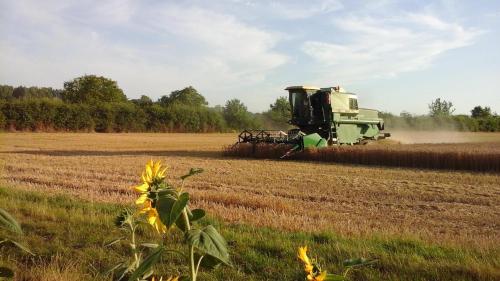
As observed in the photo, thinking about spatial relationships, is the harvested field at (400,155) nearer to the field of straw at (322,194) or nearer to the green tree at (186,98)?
the field of straw at (322,194)

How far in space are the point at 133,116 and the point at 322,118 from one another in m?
30.8

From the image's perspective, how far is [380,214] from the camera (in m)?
8.30

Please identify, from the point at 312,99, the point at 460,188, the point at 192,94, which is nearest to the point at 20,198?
the point at 460,188

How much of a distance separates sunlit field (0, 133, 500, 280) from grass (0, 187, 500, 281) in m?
0.04

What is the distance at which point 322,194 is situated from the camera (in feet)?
34.4

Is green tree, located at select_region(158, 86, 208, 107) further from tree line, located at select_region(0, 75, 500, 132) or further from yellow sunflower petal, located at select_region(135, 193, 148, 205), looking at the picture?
yellow sunflower petal, located at select_region(135, 193, 148, 205)

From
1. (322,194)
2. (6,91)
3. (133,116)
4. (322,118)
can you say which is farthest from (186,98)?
(322,194)

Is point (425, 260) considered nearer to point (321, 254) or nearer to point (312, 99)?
point (321, 254)

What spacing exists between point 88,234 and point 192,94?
69.3m

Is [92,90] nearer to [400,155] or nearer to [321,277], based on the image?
[400,155]

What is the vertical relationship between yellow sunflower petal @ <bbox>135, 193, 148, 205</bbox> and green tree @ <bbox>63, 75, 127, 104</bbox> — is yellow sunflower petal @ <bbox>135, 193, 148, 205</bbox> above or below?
below

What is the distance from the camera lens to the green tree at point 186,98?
72812 millimetres

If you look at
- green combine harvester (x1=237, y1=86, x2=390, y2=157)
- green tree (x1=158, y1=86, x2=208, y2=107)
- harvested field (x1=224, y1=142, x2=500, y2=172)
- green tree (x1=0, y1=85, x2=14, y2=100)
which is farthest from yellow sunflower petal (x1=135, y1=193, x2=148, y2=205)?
green tree (x1=0, y1=85, x2=14, y2=100)

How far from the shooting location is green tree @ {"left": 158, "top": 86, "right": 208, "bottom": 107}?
2867 inches
